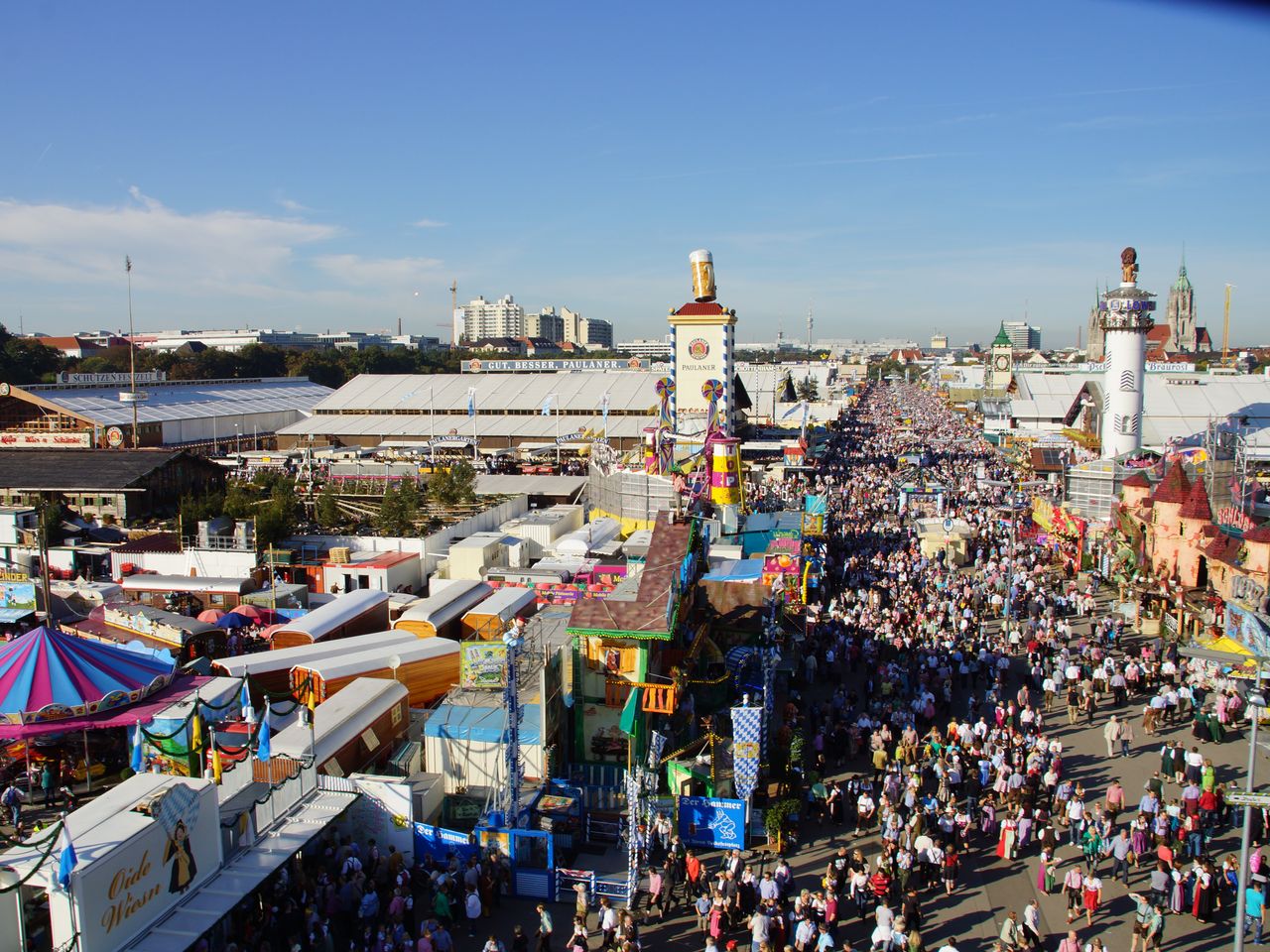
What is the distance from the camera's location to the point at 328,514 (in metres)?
28.5

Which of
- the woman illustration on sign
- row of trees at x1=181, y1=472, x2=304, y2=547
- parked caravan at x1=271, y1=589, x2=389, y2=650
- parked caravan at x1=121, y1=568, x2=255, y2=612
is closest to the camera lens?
the woman illustration on sign

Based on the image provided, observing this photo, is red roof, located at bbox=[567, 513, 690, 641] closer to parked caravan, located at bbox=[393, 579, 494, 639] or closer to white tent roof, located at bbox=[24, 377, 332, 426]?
parked caravan, located at bbox=[393, 579, 494, 639]

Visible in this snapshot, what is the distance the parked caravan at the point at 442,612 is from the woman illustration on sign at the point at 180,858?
26.4 feet

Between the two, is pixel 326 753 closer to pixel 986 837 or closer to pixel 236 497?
pixel 986 837

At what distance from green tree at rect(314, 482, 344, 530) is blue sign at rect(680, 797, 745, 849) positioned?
19053 millimetres

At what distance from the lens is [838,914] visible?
10555 millimetres

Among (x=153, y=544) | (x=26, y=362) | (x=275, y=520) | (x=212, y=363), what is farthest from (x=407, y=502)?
(x=212, y=363)

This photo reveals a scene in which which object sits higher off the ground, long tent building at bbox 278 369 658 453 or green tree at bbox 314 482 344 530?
long tent building at bbox 278 369 658 453

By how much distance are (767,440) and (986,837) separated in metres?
38.8

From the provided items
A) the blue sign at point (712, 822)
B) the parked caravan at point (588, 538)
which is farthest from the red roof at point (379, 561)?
the blue sign at point (712, 822)

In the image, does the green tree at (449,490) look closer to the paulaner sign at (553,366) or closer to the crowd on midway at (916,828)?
the crowd on midway at (916,828)

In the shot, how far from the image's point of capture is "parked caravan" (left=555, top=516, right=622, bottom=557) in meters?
23.3

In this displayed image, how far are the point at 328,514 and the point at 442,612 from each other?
11.9 meters

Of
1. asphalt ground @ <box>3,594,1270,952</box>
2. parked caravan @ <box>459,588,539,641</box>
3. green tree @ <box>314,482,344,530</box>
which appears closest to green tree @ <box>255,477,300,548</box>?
green tree @ <box>314,482,344,530</box>
